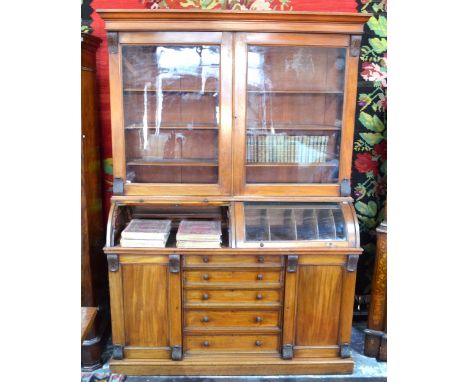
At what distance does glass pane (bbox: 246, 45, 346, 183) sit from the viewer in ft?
7.16

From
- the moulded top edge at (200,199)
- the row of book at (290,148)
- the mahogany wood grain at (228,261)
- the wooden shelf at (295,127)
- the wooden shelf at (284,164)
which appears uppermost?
the wooden shelf at (295,127)

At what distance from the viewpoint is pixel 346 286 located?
86.4 inches

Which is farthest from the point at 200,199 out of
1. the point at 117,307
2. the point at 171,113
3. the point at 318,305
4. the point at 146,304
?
the point at 318,305

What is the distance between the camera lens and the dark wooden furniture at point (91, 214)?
2.21 metres

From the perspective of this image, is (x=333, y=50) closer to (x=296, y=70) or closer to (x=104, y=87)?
(x=296, y=70)

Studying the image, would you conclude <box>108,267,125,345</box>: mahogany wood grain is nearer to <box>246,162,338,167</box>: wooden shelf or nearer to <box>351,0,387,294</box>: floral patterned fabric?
<box>246,162,338,167</box>: wooden shelf

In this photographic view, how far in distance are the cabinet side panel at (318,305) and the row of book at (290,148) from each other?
0.65 metres

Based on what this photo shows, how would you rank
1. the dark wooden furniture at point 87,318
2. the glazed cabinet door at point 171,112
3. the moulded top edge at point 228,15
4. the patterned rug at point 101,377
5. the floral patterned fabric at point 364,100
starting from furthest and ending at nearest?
the floral patterned fabric at point 364,100
the patterned rug at point 101,377
the glazed cabinet door at point 171,112
the moulded top edge at point 228,15
the dark wooden furniture at point 87,318

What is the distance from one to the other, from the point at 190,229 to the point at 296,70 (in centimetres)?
111

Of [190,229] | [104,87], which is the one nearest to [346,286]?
[190,229]

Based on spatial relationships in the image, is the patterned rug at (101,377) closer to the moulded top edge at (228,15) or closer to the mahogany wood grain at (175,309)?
the mahogany wood grain at (175,309)

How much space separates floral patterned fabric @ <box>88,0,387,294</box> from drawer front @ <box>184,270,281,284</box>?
0.95 meters

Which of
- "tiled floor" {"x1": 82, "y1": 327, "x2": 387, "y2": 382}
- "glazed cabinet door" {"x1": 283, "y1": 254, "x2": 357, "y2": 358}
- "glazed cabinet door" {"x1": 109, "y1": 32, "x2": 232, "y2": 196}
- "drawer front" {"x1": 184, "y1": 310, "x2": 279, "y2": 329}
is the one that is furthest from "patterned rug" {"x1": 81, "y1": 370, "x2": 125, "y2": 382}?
"glazed cabinet door" {"x1": 109, "y1": 32, "x2": 232, "y2": 196}

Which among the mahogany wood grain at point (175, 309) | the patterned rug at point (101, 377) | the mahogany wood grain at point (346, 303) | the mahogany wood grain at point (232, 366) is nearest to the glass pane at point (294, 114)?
the mahogany wood grain at point (346, 303)
